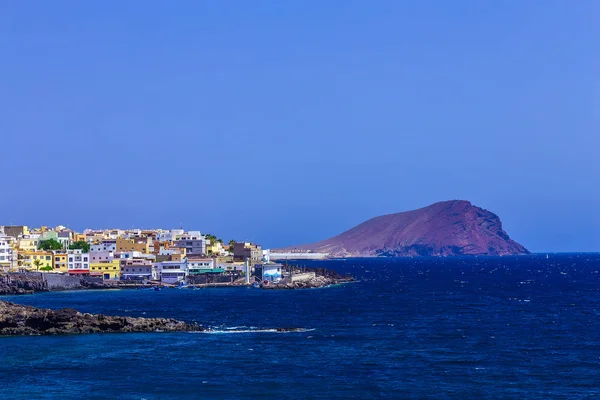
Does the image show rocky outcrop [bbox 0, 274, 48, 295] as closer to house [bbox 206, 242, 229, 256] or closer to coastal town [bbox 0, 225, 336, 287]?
coastal town [bbox 0, 225, 336, 287]

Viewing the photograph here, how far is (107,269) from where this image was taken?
13262cm

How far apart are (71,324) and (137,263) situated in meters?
71.3

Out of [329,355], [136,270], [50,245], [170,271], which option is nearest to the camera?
[329,355]

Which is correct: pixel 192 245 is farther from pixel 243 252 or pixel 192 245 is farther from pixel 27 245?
pixel 27 245

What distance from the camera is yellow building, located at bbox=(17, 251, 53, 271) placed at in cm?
13000

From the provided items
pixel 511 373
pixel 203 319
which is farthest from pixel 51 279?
pixel 511 373

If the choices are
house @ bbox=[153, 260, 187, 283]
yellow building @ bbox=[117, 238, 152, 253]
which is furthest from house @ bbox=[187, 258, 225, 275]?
yellow building @ bbox=[117, 238, 152, 253]

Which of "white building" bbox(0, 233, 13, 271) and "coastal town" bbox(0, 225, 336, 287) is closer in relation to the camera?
"white building" bbox(0, 233, 13, 271)

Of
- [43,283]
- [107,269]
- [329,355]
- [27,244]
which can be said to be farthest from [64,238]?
[329,355]

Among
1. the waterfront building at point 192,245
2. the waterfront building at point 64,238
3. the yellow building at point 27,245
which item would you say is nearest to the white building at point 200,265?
the waterfront building at point 192,245

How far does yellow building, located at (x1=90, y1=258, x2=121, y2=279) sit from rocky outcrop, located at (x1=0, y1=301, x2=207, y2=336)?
219 ft

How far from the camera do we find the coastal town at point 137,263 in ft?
427

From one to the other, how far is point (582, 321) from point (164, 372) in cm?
4035

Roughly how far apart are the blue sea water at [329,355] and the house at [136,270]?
4154cm
